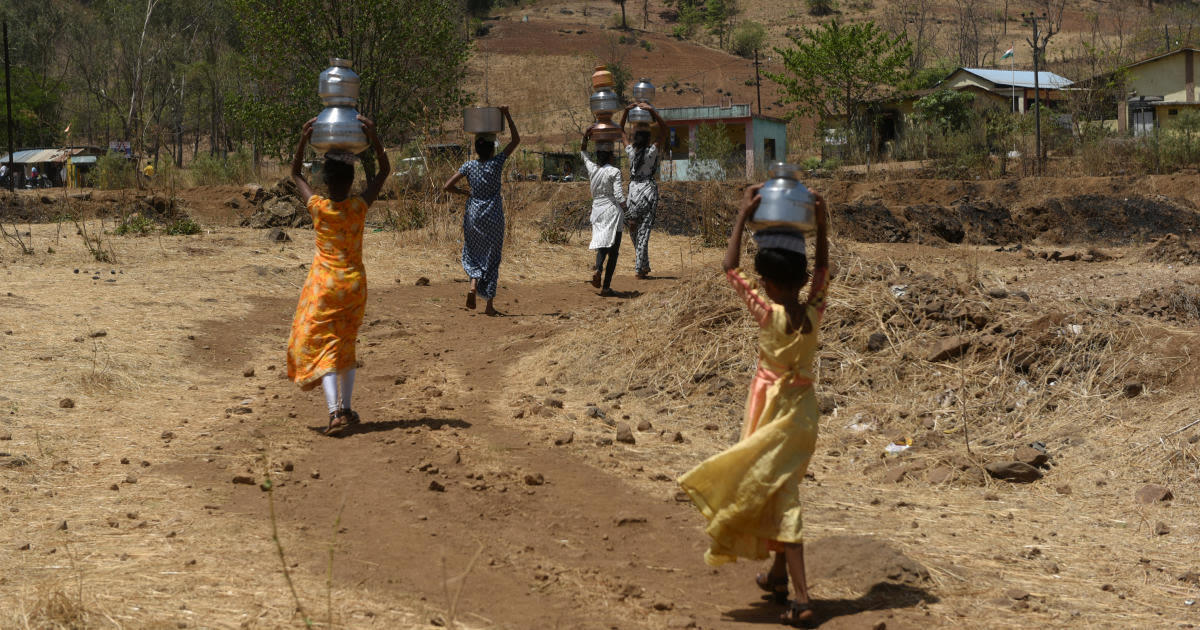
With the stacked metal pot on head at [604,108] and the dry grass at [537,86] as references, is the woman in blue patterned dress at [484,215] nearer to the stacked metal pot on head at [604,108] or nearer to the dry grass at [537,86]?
the stacked metal pot on head at [604,108]

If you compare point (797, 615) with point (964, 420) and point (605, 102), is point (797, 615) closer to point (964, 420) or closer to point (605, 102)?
point (964, 420)

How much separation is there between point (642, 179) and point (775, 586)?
25.7 ft

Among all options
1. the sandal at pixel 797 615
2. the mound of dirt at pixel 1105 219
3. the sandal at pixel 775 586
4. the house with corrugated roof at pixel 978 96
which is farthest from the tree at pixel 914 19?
the sandal at pixel 797 615

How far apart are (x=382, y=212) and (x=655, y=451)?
36.5 feet

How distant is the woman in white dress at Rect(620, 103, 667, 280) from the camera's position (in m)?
10.8

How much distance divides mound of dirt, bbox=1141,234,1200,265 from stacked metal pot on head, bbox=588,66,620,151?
23.2 feet

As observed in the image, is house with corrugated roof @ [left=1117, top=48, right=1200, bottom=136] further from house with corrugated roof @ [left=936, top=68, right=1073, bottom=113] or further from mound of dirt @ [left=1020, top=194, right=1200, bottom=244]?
mound of dirt @ [left=1020, top=194, right=1200, bottom=244]

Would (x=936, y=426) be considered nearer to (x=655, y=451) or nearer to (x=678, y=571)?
(x=655, y=451)

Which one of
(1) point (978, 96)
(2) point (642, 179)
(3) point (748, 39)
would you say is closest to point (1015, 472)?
(2) point (642, 179)

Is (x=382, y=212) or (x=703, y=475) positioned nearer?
(x=703, y=475)

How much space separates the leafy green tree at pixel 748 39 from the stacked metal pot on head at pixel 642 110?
203 feet

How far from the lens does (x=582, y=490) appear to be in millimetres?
4992

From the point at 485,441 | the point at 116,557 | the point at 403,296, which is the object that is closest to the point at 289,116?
the point at 403,296

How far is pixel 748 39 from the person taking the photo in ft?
235
